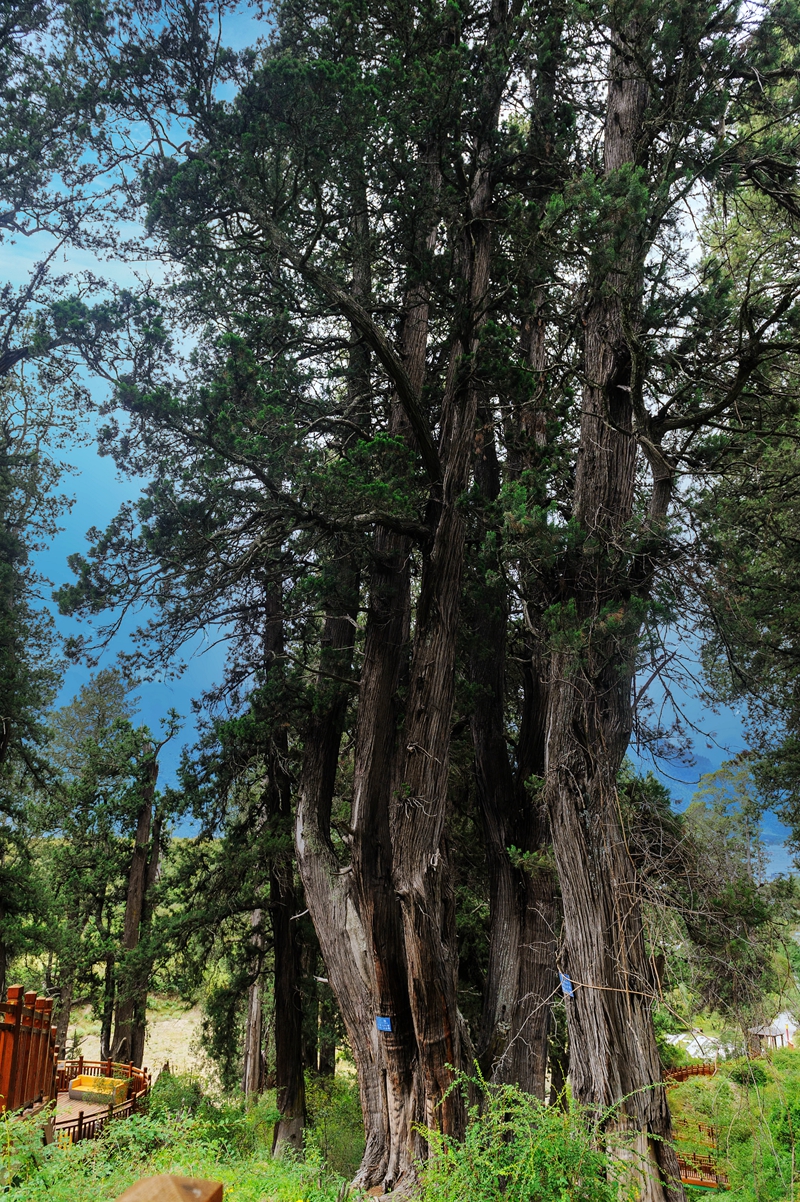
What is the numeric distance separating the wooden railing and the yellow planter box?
6.39 meters

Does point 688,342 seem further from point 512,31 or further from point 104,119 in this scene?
point 104,119

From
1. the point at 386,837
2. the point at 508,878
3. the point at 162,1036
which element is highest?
the point at 386,837

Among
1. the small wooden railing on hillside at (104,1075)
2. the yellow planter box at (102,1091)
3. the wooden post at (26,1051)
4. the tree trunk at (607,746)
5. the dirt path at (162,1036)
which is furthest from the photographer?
the dirt path at (162,1036)

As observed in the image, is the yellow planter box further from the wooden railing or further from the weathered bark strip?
the weathered bark strip

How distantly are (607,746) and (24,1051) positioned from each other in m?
6.29

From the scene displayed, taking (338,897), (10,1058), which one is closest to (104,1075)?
(338,897)

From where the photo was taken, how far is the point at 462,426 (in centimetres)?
880

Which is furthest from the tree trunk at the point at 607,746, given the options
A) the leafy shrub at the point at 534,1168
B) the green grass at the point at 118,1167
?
the green grass at the point at 118,1167

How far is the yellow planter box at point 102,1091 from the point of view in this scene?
14.1 meters

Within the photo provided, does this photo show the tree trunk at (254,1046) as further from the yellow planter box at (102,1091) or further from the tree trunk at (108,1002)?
the yellow planter box at (102,1091)

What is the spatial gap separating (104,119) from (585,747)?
25.4 feet

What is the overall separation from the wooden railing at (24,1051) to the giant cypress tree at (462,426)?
10.2 feet

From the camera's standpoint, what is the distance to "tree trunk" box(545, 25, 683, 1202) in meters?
5.26

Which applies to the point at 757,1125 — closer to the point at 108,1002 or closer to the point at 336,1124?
the point at 336,1124
